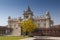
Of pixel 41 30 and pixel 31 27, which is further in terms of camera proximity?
pixel 41 30

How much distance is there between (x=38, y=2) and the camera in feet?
25.3

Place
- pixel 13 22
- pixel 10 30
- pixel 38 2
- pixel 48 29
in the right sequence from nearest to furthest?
pixel 38 2
pixel 48 29
pixel 10 30
pixel 13 22

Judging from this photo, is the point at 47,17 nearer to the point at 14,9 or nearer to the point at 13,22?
the point at 13,22

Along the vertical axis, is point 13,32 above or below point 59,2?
below

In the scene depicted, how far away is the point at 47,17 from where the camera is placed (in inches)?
567

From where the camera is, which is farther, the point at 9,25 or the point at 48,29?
the point at 9,25

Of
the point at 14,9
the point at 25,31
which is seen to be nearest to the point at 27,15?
the point at 25,31

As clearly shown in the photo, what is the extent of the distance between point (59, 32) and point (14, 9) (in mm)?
5447

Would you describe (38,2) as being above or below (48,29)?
above

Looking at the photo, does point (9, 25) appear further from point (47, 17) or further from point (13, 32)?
point (47, 17)

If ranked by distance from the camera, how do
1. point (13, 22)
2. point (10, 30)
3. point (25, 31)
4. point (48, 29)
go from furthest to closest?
point (13, 22) → point (10, 30) → point (48, 29) → point (25, 31)

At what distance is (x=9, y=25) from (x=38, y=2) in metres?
7.17

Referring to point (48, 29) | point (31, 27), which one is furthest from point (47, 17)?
point (31, 27)

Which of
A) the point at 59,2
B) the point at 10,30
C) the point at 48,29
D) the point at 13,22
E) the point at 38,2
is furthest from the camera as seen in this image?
the point at 13,22
